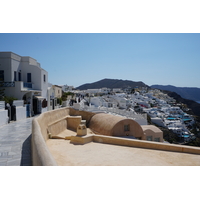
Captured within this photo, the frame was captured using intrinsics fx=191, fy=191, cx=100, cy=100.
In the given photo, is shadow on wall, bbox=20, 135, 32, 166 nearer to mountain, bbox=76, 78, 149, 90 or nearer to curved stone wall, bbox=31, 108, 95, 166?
curved stone wall, bbox=31, 108, 95, 166

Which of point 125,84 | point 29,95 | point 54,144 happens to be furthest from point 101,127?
point 125,84

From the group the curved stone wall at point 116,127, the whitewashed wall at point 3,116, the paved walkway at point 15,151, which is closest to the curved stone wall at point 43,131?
the paved walkway at point 15,151

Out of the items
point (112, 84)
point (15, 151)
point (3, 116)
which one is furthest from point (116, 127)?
point (112, 84)

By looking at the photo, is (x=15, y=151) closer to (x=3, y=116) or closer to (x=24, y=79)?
(x=3, y=116)

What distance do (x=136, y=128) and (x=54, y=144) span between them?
7925 millimetres

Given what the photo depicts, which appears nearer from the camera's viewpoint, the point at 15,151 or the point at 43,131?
the point at 15,151

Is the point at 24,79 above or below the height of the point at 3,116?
above

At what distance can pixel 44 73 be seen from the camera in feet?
71.2

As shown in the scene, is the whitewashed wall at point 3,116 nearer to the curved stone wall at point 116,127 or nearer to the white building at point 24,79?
the white building at point 24,79

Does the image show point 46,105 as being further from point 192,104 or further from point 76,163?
point 192,104

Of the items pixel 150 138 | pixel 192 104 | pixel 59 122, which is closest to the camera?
pixel 59 122

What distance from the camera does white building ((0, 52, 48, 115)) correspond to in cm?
1736

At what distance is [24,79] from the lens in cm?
1997

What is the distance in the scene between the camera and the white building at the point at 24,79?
1736 cm
